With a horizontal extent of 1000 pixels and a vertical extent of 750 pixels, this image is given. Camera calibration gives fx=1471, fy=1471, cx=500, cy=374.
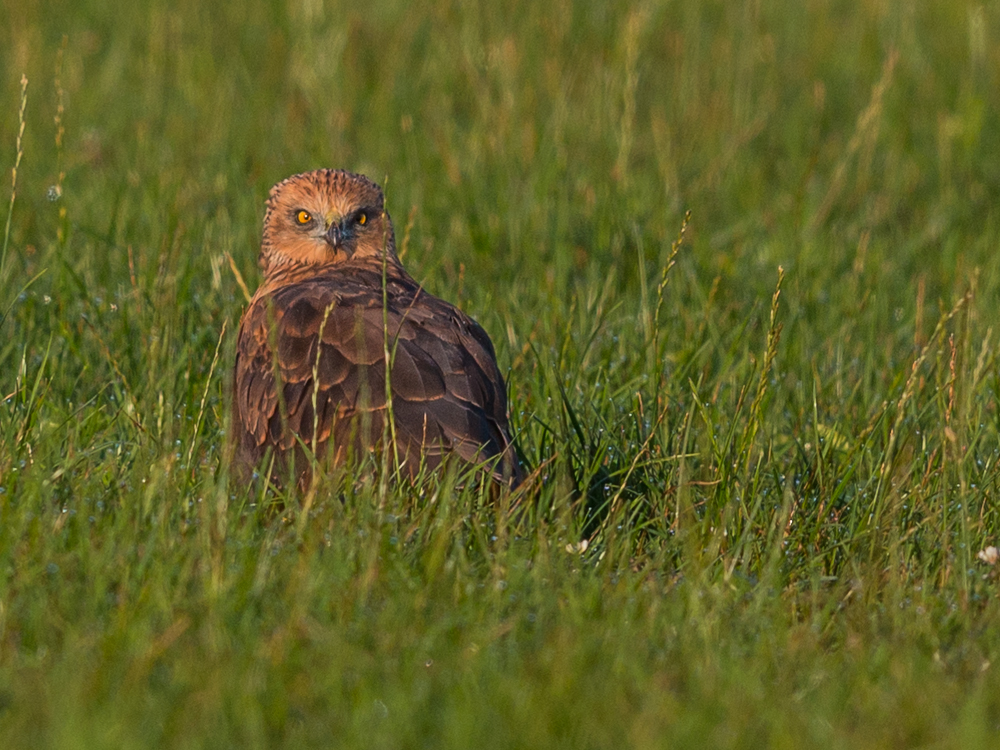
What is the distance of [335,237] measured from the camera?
17.9 feet

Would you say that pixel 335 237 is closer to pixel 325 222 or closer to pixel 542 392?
pixel 325 222

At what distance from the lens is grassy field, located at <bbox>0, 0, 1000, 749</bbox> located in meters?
2.99

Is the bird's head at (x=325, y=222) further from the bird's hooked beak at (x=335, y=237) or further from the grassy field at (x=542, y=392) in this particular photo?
the grassy field at (x=542, y=392)

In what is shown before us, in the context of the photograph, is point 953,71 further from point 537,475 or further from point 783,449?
point 537,475

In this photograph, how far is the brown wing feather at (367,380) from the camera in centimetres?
424

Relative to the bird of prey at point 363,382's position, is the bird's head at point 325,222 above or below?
above

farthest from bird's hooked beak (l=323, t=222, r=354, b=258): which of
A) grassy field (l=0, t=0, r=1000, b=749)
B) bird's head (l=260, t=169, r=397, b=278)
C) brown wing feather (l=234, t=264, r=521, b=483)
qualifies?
brown wing feather (l=234, t=264, r=521, b=483)

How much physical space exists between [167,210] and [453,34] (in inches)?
139

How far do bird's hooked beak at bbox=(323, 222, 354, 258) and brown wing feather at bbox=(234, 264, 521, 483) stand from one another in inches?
26.5

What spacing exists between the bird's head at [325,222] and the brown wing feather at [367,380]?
0.73 metres

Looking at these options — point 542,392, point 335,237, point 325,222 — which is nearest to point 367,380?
point 542,392

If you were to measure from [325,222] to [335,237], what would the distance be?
108 millimetres

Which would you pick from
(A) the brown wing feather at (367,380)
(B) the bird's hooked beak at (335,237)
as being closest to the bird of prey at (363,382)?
(A) the brown wing feather at (367,380)

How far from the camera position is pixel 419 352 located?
445cm
